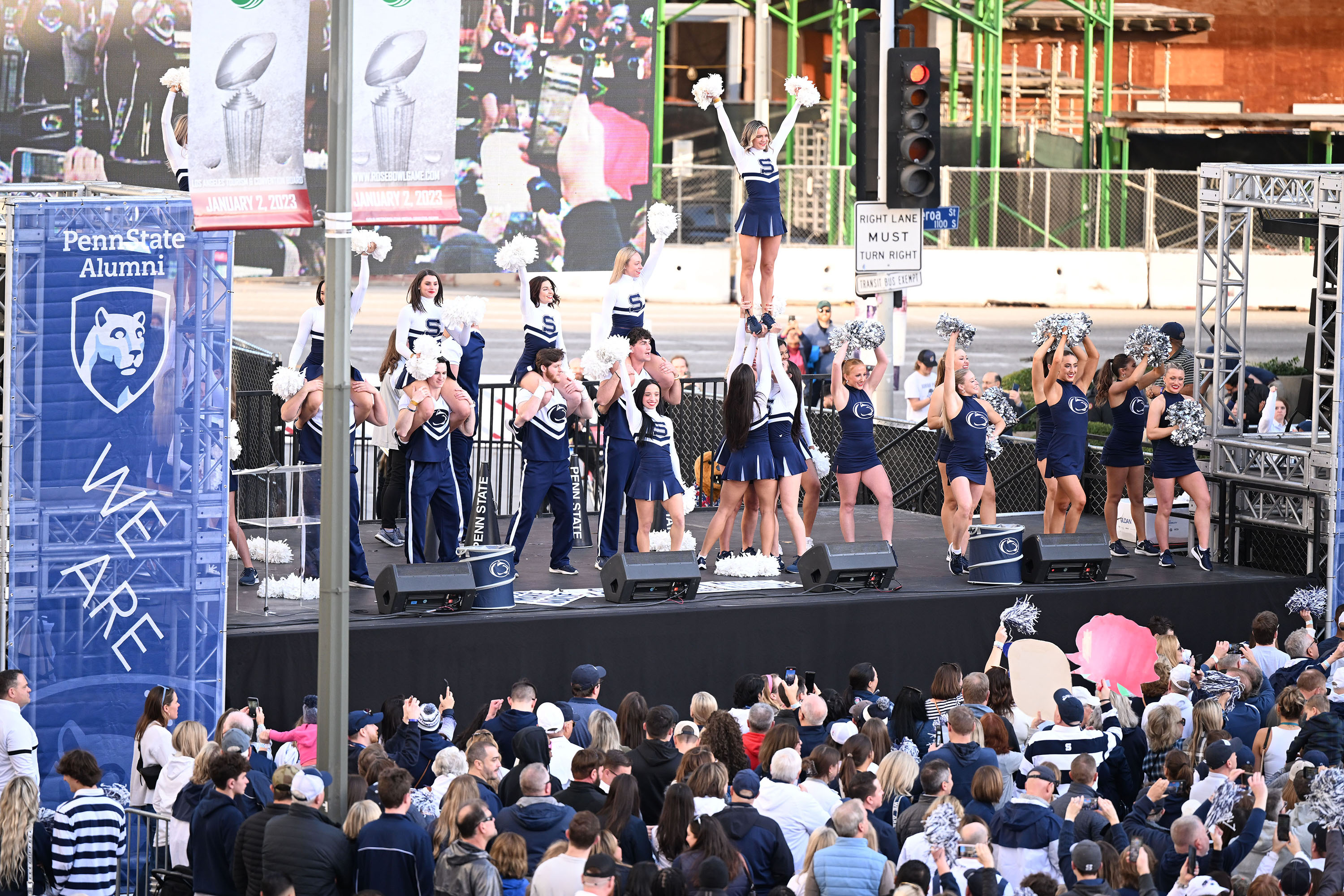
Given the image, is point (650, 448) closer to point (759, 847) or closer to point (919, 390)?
point (759, 847)

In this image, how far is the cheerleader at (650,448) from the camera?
12.9 metres

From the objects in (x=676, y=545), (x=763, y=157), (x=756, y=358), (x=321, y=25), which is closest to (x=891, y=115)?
(x=763, y=157)

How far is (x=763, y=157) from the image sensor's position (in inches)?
539

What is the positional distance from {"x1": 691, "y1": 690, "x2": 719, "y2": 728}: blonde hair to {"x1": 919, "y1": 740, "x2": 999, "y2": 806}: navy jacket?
117 centimetres

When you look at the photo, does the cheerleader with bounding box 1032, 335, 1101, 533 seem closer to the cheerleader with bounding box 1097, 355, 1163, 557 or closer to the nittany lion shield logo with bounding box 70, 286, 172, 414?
the cheerleader with bounding box 1097, 355, 1163, 557

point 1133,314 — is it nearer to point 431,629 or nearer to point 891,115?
point 891,115

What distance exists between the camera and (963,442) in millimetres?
13633

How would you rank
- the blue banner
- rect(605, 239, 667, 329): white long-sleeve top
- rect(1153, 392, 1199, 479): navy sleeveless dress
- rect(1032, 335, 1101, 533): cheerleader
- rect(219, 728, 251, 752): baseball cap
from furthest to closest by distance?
rect(1153, 392, 1199, 479): navy sleeveless dress
rect(1032, 335, 1101, 533): cheerleader
rect(605, 239, 667, 329): white long-sleeve top
the blue banner
rect(219, 728, 251, 752): baseball cap

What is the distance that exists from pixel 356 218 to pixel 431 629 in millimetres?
4281

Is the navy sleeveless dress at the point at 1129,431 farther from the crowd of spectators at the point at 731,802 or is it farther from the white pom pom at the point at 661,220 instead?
the crowd of spectators at the point at 731,802

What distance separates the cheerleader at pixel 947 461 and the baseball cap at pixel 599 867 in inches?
286

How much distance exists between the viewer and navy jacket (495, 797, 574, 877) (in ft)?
24.8

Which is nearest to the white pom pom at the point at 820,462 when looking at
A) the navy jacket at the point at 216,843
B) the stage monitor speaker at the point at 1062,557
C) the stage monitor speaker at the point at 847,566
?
the stage monitor speaker at the point at 847,566

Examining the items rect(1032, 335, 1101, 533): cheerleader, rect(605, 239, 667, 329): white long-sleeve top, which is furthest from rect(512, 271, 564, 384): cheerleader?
rect(1032, 335, 1101, 533): cheerleader
